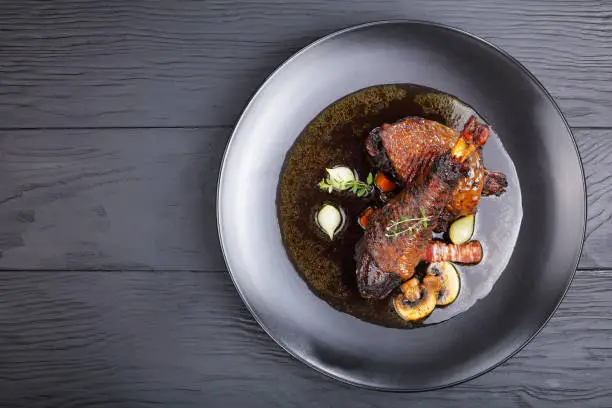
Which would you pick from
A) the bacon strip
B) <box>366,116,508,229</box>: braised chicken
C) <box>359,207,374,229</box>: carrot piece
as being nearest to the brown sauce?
<box>359,207,374,229</box>: carrot piece

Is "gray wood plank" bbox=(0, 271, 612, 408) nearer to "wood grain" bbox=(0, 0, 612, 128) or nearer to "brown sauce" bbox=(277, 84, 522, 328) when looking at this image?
"brown sauce" bbox=(277, 84, 522, 328)

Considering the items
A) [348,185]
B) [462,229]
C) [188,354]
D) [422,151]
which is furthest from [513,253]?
[188,354]

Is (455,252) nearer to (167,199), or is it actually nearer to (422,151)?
(422,151)

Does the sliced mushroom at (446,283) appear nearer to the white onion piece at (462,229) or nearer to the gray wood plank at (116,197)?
the white onion piece at (462,229)

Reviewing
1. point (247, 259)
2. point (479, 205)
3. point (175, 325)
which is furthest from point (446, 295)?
point (175, 325)

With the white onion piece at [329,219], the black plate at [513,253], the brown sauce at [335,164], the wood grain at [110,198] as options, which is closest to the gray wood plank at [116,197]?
the wood grain at [110,198]

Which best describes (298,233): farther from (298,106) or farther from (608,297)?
(608,297)
